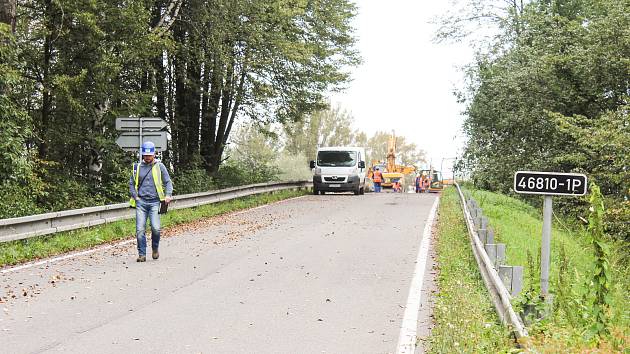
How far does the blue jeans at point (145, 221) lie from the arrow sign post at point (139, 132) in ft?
20.3

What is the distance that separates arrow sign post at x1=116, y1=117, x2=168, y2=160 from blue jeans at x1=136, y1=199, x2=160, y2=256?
618 centimetres

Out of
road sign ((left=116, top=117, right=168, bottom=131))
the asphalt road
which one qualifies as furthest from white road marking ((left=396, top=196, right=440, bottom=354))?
road sign ((left=116, top=117, right=168, bottom=131))

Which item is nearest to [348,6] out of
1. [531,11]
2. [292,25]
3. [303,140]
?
[292,25]

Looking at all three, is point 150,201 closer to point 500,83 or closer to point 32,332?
point 32,332

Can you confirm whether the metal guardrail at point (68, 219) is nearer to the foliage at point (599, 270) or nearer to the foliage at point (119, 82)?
the foliage at point (119, 82)

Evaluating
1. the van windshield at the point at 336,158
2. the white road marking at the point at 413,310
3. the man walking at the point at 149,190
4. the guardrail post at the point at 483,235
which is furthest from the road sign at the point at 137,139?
the van windshield at the point at 336,158

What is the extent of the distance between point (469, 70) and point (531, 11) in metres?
6.15

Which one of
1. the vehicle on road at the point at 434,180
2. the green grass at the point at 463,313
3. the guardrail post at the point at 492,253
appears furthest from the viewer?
the vehicle on road at the point at 434,180

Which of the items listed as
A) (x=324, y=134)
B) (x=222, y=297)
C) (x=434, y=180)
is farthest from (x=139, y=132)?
(x=324, y=134)

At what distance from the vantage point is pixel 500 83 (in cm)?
3225

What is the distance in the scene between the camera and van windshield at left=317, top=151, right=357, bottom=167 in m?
35.8

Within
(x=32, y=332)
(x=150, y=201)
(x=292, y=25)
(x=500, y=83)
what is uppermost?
(x=292, y=25)

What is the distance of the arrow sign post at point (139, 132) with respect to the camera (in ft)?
62.1

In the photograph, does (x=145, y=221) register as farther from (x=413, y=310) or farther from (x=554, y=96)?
(x=554, y=96)
